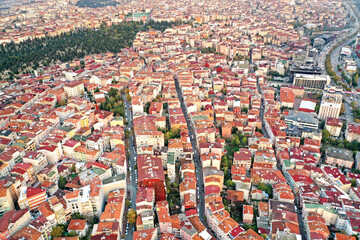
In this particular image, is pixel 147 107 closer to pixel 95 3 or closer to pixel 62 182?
pixel 62 182

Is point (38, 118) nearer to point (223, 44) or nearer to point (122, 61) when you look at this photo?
point (122, 61)

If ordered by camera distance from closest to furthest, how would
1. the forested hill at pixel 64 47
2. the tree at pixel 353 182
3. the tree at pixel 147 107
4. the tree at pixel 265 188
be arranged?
the tree at pixel 265 188 → the tree at pixel 353 182 → the tree at pixel 147 107 → the forested hill at pixel 64 47

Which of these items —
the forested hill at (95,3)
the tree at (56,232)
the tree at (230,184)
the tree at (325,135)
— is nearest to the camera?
the tree at (56,232)

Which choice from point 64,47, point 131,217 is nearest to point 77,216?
point 131,217

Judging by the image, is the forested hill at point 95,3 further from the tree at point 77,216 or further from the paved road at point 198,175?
the tree at point 77,216

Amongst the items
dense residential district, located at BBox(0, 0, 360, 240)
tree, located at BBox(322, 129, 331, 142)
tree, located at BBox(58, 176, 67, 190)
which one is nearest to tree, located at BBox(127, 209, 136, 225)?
dense residential district, located at BBox(0, 0, 360, 240)

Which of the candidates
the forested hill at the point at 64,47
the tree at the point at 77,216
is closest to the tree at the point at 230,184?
the tree at the point at 77,216

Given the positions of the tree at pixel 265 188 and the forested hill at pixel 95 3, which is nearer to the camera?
the tree at pixel 265 188
